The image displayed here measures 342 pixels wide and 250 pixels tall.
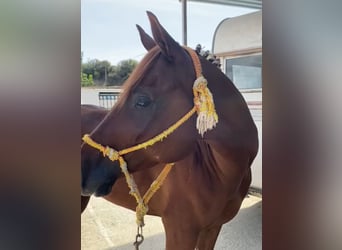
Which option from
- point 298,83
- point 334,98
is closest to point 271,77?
point 298,83

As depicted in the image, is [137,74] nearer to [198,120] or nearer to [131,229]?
[198,120]

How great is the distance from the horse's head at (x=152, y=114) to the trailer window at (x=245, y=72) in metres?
0.18

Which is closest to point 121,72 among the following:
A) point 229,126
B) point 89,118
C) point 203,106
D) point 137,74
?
point 137,74

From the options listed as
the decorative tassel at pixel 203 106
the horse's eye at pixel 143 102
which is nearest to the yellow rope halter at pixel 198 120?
the decorative tassel at pixel 203 106

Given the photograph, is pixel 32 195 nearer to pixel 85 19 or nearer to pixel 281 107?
pixel 85 19

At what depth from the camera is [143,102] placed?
1.03 m

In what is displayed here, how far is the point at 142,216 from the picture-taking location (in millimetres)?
1069

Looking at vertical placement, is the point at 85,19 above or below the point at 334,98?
above

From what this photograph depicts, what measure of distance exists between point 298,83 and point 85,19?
0.69 m

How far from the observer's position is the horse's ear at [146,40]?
98 cm

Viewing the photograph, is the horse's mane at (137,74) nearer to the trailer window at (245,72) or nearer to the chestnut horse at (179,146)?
the chestnut horse at (179,146)

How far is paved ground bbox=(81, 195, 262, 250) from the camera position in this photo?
94 cm

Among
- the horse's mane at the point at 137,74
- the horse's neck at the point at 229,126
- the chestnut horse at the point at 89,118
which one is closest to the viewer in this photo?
the chestnut horse at the point at 89,118

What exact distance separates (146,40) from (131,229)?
567mm
